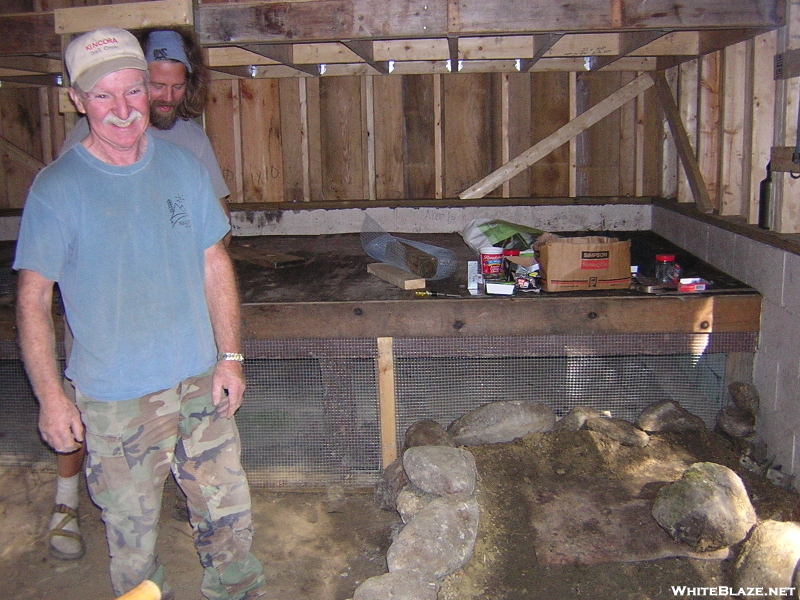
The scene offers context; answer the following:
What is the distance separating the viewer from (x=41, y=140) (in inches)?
233

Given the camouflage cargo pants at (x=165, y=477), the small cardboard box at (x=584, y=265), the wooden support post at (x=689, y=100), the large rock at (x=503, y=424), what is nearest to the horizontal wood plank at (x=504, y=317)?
the small cardboard box at (x=584, y=265)

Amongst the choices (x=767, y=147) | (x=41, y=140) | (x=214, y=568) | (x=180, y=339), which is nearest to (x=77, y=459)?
(x=214, y=568)

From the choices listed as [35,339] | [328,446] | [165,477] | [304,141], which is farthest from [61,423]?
[304,141]

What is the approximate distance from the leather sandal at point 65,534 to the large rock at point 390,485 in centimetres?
126

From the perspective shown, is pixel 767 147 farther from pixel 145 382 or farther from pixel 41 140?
pixel 41 140

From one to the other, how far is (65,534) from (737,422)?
2961mm

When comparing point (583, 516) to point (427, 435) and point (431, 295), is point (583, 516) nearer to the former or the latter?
point (427, 435)

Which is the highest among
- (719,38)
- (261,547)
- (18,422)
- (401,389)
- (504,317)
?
(719,38)

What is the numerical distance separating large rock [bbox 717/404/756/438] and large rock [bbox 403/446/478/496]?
1244 millimetres

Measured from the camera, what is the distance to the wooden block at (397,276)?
3.70m

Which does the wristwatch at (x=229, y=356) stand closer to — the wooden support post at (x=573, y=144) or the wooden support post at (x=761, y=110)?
the wooden support post at (x=761, y=110)

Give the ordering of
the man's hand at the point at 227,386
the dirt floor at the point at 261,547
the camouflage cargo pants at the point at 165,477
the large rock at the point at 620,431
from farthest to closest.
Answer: the large rock at the point at 620,431
the dirt floor at the point at 261,547
the man's hand at the point at 227,386
the camouflage cargo pants at the point at 165,477

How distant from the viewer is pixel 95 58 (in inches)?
75.5

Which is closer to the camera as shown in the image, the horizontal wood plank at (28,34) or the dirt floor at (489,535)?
the dirt floor at (489,535)
